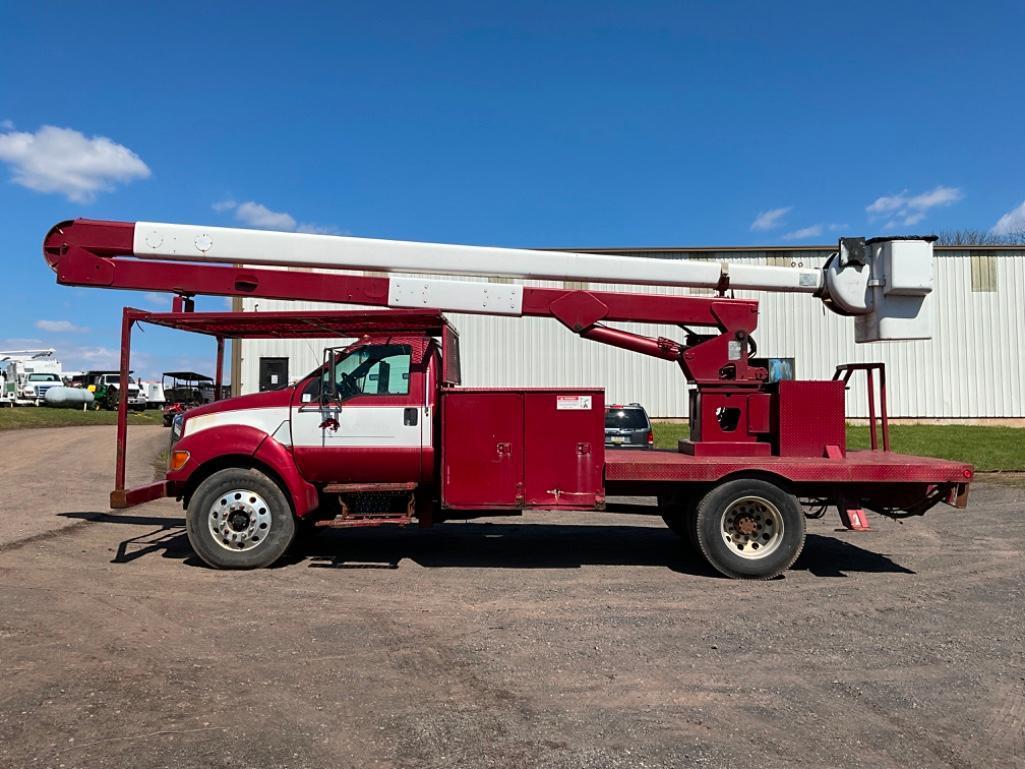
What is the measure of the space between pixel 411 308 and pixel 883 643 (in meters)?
5.15

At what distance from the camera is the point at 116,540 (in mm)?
8500

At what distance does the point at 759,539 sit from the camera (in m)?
6.90

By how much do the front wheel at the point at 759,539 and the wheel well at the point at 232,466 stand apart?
407 centimetres

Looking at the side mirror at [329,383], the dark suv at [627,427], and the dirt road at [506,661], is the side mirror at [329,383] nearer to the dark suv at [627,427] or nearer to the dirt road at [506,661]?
the dirt road at [506,661]

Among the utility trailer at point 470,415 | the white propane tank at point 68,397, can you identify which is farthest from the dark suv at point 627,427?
the white propane tank at point 68,397

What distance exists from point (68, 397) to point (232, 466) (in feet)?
122

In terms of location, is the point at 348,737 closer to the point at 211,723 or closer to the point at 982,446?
the point at 211,723

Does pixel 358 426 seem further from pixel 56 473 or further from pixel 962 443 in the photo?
pixel 962 443

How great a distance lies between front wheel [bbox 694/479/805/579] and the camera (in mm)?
6777

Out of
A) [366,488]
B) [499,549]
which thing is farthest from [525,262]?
[499,549]

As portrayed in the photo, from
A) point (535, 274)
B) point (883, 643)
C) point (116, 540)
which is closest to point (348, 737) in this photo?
point (883, 643)

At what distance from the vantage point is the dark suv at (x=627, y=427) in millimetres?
13477

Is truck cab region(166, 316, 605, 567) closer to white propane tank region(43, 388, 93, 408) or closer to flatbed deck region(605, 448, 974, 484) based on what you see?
flatbed deck region(605, 448, 974, 484)

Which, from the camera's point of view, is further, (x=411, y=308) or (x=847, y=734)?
(x=411, y=308)
